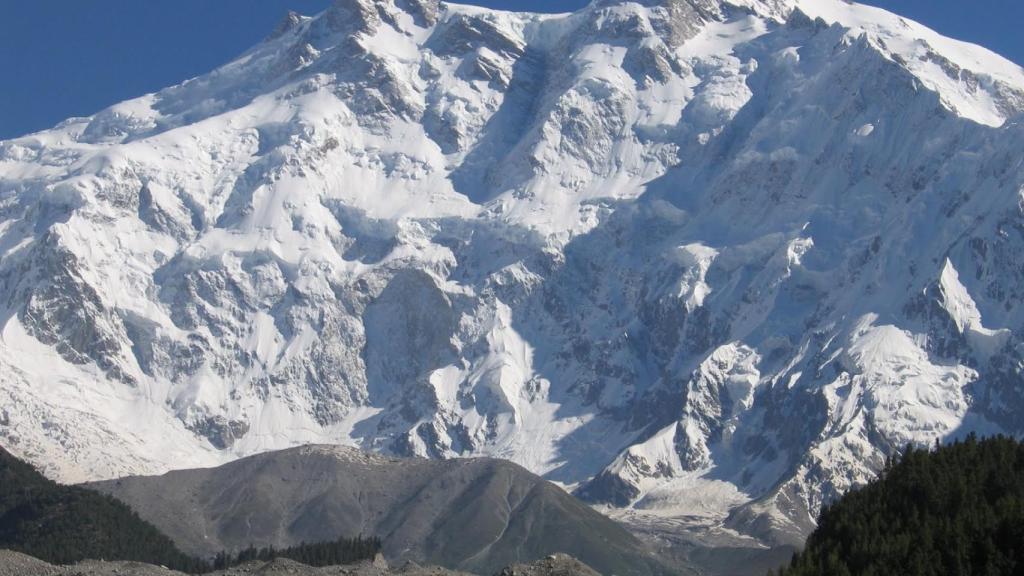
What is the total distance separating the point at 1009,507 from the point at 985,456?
92.0 feet

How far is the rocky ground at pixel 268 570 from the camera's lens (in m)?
164

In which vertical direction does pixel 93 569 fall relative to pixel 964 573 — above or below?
below

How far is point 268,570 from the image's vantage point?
173 metres

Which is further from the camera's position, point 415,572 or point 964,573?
point 415,572

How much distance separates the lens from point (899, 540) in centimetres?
15088

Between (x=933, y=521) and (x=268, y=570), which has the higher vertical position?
(x=933, y=521)

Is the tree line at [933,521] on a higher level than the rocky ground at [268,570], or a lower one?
higher

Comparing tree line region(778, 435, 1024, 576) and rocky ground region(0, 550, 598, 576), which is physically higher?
tree line region(778, 435, 1024, 576)

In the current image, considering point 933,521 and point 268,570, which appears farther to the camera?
point 268,570

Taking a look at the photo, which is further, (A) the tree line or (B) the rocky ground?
(B) the rocky ground

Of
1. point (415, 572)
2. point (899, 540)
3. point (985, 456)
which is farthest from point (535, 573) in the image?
point (985, 456)

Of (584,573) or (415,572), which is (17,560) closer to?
(415,572)

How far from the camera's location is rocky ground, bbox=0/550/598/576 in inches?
6447

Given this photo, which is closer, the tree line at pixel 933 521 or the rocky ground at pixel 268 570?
the tree line at pixel 933 521
